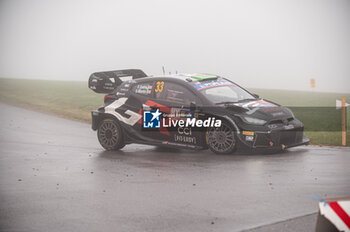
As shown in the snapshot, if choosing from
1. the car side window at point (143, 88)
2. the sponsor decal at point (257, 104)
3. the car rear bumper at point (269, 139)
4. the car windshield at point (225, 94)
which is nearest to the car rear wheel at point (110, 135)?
the car side window at point (143, 88)

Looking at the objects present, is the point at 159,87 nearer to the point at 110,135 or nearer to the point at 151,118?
the point at 151,118

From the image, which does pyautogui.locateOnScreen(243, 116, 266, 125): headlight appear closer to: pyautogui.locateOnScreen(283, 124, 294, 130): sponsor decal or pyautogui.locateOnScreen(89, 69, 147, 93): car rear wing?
pyautogui.locateOnScreen(283, 124, 294, 130): sponsor decal

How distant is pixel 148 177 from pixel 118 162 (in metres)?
1.72

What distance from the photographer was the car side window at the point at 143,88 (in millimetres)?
11784

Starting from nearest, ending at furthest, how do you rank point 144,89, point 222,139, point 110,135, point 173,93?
point 222,139, point 173,93, point 144,89, point 110,135

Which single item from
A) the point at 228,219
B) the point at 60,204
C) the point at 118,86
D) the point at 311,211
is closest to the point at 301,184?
the point at 311,211

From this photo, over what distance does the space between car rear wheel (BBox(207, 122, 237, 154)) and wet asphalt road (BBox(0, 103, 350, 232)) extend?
20cm

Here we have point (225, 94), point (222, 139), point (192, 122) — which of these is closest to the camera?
point (222, 139)

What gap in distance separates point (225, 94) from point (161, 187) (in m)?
3.97

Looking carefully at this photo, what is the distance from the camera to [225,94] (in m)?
11.6

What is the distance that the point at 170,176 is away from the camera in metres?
9.01

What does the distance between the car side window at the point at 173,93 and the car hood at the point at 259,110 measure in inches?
32.3

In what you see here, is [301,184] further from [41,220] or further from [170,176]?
[41,220]

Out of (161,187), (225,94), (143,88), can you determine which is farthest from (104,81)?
(161,187)
